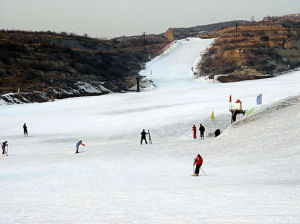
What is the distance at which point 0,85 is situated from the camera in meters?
56.9

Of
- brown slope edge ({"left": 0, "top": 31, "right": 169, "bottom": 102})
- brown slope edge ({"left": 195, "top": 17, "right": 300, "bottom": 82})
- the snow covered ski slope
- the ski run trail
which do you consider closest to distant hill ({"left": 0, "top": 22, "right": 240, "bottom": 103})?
brown slope edge ({"left": 0, "top": 31, "right": 169, "bottom": 102})

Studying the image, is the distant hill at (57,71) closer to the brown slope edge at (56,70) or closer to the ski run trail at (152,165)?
the brown slope edge at (56,70)

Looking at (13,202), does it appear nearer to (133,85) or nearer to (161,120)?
(161,120)

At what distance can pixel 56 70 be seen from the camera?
70.4 metres

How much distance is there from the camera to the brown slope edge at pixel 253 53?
75750mm

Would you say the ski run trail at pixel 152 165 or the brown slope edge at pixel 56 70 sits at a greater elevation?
the brown slope edge at pixel 56 70

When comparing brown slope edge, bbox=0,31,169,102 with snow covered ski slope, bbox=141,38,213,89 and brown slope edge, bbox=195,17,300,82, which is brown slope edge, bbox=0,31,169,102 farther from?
brown slope edge, bbox=195,17,300,82

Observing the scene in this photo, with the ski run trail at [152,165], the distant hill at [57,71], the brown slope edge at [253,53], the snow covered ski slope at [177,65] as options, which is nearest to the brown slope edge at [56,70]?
the distant hill at [57,71]

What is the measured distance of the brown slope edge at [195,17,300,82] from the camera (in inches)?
2982

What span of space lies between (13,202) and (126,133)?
68.4ft

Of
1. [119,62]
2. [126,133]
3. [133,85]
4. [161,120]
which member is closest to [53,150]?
[126,133]

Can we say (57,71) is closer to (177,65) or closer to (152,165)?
(177,65)

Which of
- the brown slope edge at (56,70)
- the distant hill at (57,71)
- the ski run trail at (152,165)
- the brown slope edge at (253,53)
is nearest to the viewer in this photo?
the ski run trail at (152,165)

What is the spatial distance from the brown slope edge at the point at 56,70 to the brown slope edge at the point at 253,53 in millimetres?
19019
